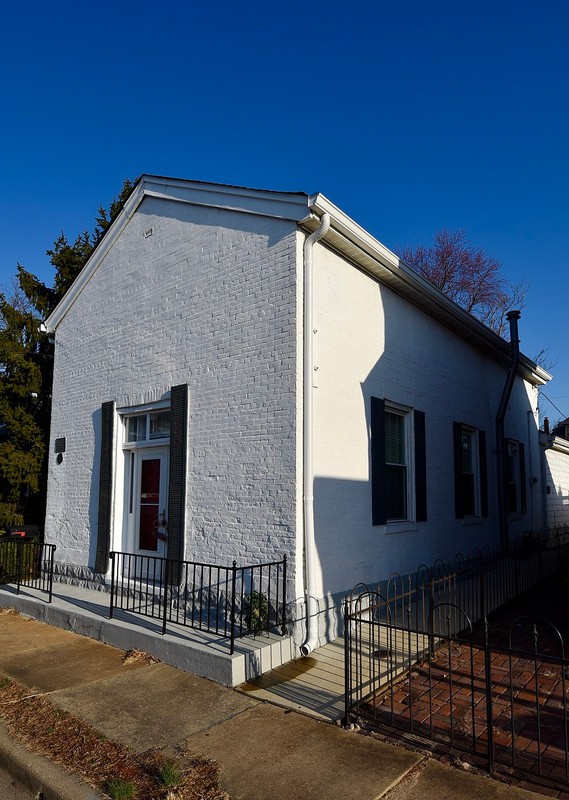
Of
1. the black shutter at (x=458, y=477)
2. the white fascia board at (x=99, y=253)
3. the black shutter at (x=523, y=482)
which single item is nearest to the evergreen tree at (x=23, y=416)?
the white fascia board at (x=99, y=253)

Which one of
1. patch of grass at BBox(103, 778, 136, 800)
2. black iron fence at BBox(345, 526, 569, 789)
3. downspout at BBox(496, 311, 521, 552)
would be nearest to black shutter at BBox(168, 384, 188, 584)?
black iron fence at BBox(345, 526, 569, 789)

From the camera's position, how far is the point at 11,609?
8.20 metres

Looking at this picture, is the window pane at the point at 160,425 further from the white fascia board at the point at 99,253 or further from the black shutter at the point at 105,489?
the white fascia board at the point at 99,253

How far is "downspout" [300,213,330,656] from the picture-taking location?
6066 millimetres

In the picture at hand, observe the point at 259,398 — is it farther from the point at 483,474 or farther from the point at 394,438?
the point at 483,474

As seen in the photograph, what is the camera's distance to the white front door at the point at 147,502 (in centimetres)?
810

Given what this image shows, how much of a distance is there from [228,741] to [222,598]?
2525mm

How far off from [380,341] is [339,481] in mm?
2347

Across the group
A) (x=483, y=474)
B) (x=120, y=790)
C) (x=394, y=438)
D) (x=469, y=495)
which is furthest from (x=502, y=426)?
(x=120, y=790)

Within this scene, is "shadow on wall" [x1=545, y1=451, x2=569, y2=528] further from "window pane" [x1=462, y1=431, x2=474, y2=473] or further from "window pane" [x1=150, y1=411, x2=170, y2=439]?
"window pane" [x1=150, y1=411, x2=170, y2=439]

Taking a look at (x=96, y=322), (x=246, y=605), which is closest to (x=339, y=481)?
(x=246, y=605)

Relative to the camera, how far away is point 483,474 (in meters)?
11.2

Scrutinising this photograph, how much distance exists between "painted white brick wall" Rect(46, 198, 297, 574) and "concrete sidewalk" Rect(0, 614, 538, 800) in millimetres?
1768

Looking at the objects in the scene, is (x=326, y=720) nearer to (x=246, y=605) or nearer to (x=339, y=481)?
(x=246, y=605)
